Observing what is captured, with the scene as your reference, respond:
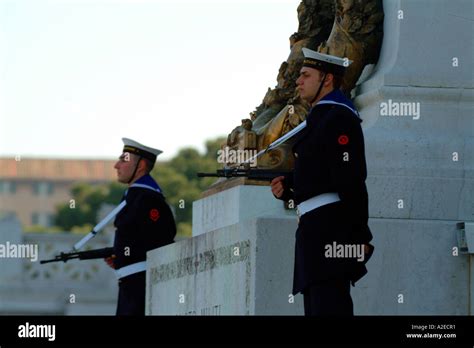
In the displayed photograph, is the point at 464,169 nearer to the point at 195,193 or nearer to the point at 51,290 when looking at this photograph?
the point at 51,290

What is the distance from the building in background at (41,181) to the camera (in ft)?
436

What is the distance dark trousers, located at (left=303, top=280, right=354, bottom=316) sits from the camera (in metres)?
14.9

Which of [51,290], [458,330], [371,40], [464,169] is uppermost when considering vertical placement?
[51,290]

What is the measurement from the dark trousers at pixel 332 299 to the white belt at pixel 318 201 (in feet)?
1.72

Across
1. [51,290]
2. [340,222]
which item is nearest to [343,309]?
[340,222]

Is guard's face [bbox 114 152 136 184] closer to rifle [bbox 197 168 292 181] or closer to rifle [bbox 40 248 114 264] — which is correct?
rifle [bbox 40 248 114 264]

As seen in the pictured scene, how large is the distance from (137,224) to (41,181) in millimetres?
119820

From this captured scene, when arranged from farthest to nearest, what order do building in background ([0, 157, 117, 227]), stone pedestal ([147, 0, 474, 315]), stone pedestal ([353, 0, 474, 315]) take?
building in background ([0, 157, 117, 227]) → stone pedestal ([353, 0, 474, 315]) → stone pedestal ([147, 0, 474, 315])

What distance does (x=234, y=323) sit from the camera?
15.6 metres

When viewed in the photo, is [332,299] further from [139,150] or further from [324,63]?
[139,150]

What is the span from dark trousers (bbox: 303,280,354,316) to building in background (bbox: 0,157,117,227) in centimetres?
11569

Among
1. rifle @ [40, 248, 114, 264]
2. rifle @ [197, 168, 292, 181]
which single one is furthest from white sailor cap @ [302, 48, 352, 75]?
rifle @ [40, 248, 114, 264]

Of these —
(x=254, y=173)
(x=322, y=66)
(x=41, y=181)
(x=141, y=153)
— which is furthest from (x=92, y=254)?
(x=41, y=181)

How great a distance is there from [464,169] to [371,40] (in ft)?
4.71
